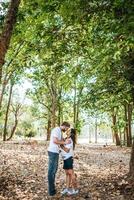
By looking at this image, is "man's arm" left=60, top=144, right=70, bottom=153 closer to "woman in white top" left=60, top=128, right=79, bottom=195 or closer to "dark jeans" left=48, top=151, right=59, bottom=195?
"woman in white top" left=60, top=128, right=79, bottom=195

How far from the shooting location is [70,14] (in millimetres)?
9172

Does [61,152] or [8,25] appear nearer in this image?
[8,25]

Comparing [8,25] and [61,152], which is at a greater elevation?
[8,25]

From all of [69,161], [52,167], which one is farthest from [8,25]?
[69,161]

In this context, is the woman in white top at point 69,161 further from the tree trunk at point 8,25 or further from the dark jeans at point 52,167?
the tree trunk at point 8,25

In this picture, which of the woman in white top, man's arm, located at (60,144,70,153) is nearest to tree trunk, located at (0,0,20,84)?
the woman in white top

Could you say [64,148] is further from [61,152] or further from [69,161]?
[69,161]

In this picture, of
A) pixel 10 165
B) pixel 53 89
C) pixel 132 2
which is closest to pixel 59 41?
pixel 132 2

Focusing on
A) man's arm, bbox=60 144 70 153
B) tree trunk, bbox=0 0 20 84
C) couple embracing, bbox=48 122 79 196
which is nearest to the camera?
tree trunk, bbox=0 0 20 84

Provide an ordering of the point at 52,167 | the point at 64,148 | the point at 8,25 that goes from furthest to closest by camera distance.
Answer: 1. the point at 64,148
2. the point at 52,167
3. the point at 8,25

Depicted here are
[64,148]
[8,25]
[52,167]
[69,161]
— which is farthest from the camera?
[69,161]

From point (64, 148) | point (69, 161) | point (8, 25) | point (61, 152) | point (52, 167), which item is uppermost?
point (8, 25)

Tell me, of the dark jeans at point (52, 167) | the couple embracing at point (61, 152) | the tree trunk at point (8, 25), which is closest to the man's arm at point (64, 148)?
the couple embracing at point (61, 152)

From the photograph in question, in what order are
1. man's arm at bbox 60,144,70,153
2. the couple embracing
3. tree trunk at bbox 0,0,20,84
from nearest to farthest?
tree trunk at bbox 0,0,20,84, the couple embracing, man's arm at bbox 60,144,70,153
